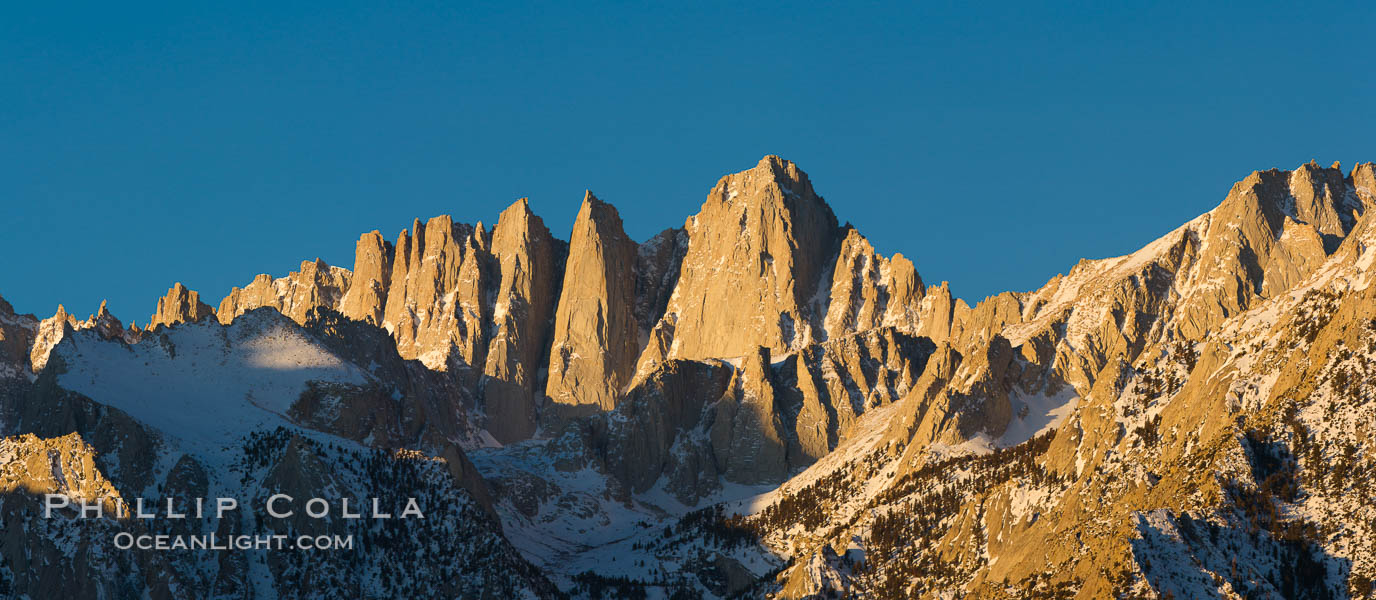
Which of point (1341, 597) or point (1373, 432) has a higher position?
point (1373, 432)

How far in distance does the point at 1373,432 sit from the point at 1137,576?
27127mm

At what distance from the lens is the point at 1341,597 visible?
185m

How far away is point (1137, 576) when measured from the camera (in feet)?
627

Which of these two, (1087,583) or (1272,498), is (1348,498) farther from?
(1087,583)

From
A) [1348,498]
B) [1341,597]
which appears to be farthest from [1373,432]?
[1341,597]

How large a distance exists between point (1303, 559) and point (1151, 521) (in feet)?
48.1

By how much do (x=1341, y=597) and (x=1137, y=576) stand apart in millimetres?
17390

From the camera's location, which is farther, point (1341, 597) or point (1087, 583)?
point (1087, 583)

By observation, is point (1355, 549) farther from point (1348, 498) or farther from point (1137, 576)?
point (1137, 576)

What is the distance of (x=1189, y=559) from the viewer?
193625mm

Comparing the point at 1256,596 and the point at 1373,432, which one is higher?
the point at 1373,432

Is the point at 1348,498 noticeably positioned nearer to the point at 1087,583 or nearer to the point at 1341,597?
the point at 1341,597

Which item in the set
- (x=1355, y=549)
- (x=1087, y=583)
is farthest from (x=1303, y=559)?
(x=1087, y=583)

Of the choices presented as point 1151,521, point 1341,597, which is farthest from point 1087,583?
point 1341,597
